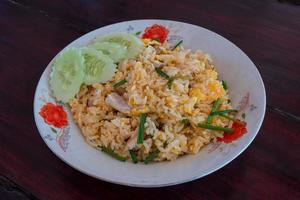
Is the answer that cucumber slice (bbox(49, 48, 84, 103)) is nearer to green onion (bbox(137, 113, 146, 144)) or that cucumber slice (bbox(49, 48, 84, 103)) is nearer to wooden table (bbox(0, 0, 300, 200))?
wooden table (bbox(0, 0, 300, 200))

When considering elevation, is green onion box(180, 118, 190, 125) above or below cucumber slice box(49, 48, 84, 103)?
below

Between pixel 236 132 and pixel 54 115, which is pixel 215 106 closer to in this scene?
pixel 236 132

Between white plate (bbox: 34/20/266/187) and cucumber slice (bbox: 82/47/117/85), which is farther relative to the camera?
cucumber slice (bbox: 82/47/117/85)

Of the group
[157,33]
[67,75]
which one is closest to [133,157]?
[67,75]

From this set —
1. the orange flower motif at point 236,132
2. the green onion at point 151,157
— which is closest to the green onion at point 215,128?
the orange flower motif at point 236,132

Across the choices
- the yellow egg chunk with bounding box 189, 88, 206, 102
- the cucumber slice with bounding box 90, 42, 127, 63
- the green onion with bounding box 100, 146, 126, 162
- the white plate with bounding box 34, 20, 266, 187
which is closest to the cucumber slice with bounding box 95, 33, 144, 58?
the cucumber slice with bounding box 90, 42, 127, 63

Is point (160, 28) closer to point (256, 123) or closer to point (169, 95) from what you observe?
point (169, 95)
